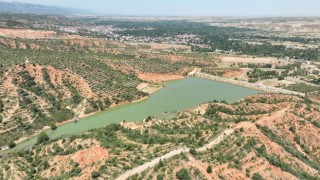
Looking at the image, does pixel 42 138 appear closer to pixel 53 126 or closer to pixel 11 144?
pixel 11 144

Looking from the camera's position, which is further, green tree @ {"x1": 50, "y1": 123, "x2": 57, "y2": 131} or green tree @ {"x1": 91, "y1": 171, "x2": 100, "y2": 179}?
green tree @ {"x1": 50, "y1": 123, "x2": 57, "y2": 131}

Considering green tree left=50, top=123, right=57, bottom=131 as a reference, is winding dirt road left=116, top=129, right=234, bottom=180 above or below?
above

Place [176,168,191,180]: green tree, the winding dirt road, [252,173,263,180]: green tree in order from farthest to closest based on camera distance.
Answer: [252,173,263,180]: green tree < the winding dirt road < [176,168,191,180]: green tree

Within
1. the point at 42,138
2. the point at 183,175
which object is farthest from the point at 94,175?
the point at 42,138

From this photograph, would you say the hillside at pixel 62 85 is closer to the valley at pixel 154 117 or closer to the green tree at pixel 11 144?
the valley at pixel 154 117

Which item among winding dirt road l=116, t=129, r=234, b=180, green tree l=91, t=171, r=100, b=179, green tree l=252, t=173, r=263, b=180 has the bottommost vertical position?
green tree l=252, t=173, r=263, b=180

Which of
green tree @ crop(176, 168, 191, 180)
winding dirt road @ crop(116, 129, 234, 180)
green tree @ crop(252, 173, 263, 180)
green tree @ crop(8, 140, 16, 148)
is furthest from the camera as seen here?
green tree @ crop(8, 140, 16, 148)

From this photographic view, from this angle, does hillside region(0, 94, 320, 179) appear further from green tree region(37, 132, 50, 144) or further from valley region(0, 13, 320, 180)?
green tree region(37, 132, 50, 144)

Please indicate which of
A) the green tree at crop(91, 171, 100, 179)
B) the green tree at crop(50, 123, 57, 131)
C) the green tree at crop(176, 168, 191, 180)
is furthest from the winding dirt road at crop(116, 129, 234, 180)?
the green tree at crop(50, 123, 57, 131)

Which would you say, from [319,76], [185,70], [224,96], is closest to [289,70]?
[319,76]

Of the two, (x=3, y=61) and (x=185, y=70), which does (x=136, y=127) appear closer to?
(x=3, y=61)
